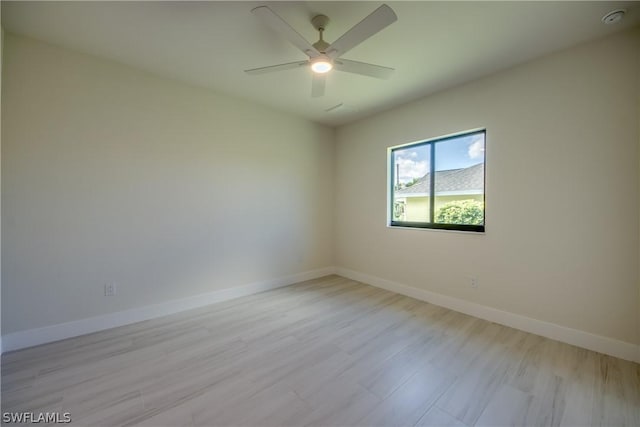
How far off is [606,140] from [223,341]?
11.9ft

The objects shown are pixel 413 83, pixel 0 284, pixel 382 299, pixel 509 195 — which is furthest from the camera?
pixel 382 299

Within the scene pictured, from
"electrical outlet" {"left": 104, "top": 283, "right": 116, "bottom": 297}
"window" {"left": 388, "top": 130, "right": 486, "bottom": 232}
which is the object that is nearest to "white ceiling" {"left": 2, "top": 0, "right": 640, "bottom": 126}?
"window" {"left": 388, "top": 130, "right": 486, "bottom": 232}

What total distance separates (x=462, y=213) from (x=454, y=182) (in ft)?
1.27

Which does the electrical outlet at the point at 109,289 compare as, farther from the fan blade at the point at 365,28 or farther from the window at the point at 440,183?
the window at the point at 440,183

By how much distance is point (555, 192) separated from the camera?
7.55 ft

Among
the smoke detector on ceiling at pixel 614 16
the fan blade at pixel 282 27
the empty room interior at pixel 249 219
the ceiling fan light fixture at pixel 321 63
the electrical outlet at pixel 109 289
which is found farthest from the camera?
the electrical outlet at pixel 109 289

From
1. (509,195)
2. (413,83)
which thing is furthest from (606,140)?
(413,83)

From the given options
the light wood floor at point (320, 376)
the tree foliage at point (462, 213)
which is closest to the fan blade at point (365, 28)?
the tree foliage at point (462, 213)

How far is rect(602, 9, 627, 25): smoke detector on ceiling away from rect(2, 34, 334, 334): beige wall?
327 cm

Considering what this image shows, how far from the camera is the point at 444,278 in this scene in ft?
10.1

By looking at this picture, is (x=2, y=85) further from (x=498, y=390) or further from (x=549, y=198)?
(x=549, y=198)

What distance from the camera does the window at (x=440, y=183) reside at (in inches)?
115

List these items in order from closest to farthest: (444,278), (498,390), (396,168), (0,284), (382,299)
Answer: (498,390)
(0,284)
(444,278)
(382,299)
(396,168)

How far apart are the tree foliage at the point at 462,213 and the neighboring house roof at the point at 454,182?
13cm
